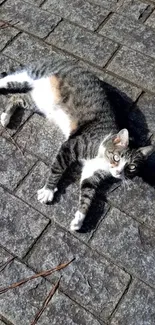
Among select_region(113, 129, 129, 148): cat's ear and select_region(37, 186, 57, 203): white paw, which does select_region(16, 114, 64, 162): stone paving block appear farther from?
select_region(113, 129, 129, 148): cat's ear

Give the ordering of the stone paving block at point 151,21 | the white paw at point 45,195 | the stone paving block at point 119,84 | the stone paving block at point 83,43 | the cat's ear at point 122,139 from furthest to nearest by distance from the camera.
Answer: the stone paving block at point 151,21 → the stone paving block at point 83,43 → the stone paving block at point 119,84 → the white paw at point 45,195 → the cat's ear at point 122,139

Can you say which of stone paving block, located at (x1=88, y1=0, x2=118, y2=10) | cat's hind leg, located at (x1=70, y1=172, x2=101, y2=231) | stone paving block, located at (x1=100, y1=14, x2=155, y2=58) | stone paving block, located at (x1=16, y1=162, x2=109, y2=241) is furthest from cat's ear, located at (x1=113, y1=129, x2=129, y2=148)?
stone paving block, located at (x1=88, y1=0, x2=118, y2=10)

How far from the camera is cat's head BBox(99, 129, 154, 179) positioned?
3.35m

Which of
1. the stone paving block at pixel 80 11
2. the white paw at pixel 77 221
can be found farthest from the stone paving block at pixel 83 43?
the white paw at pixel 77 221

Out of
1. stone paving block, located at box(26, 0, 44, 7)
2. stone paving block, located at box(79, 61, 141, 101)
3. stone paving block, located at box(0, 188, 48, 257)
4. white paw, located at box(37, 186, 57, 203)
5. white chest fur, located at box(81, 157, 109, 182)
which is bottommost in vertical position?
stone paving block, located at box(0, 188, 48, 257)

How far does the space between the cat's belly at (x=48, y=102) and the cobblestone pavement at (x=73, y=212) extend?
3.4 inches

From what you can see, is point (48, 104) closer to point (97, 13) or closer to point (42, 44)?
point (42, 44)

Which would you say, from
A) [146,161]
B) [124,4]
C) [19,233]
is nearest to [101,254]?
[19,233]

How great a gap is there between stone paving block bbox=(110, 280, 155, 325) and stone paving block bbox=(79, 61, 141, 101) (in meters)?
1.79

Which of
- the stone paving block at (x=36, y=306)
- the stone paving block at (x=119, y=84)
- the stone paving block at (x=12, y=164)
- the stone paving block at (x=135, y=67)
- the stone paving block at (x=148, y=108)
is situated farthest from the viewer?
the stone paving block at (x=135, y=67)

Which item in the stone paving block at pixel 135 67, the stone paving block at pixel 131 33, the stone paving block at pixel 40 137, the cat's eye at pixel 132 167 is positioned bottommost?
the stone paving block at pixel 40 137

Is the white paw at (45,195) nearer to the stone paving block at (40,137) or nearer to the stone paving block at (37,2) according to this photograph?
the stone paving block at (40,137)

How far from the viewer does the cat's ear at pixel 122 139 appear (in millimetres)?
3287

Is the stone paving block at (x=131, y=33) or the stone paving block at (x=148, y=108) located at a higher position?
the stone paving block at (x=131, y=33)
